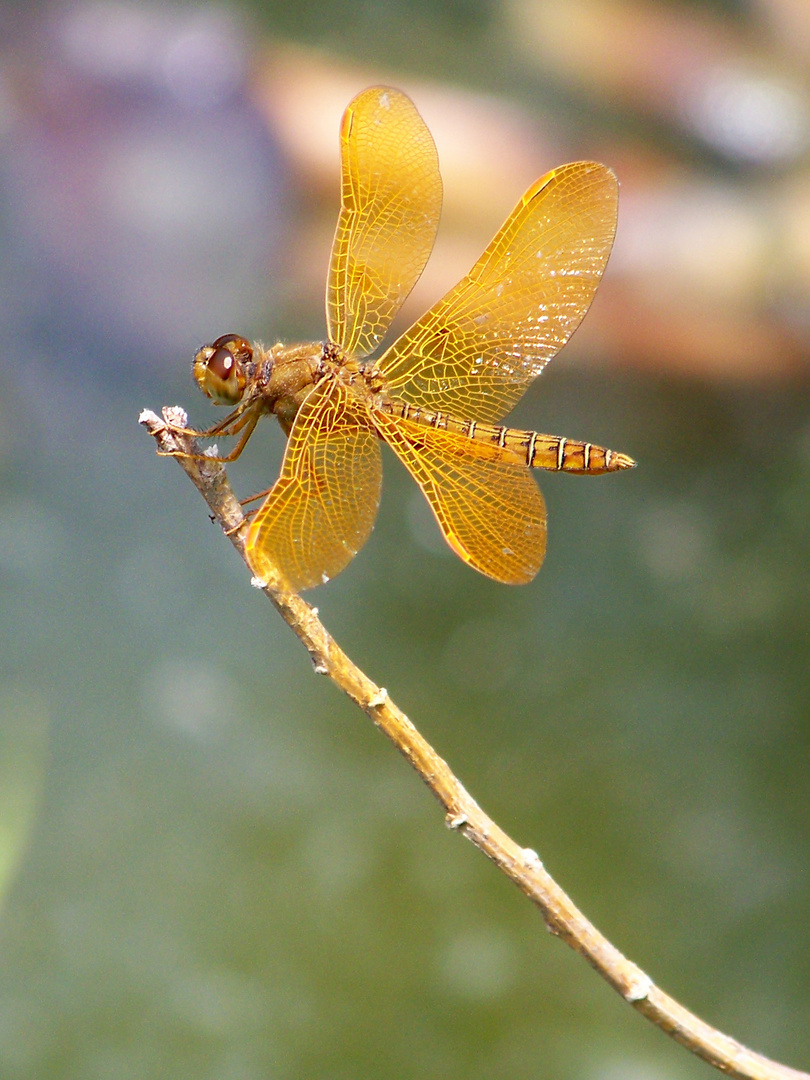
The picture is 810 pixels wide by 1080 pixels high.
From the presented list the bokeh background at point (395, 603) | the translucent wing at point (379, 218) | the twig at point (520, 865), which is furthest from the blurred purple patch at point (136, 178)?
the twig at point (520, 865)

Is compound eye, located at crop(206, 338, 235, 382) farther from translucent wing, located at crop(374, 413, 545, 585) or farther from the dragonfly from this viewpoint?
translucent wing, located at crop(374, 413, 545, 585)

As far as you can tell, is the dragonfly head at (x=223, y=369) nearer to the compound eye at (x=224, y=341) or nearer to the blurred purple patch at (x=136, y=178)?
the compound eye at (x=224, y=341)

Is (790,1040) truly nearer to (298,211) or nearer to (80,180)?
(298,211)

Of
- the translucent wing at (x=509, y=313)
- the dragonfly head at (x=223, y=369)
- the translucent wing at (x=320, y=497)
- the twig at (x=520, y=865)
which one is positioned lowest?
the twig at (x=520, y=865)

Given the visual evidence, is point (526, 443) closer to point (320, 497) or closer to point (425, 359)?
point (425, 359)

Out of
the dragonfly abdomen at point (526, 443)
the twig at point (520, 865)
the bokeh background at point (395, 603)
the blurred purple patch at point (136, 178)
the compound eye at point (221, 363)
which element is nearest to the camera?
the twig at point (520, 865)

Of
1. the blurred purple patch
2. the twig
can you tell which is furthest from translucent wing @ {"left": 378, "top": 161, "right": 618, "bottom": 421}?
the blurred purple patch

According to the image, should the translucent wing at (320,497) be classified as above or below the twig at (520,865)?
above

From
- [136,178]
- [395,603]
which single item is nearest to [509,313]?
[395,603]
